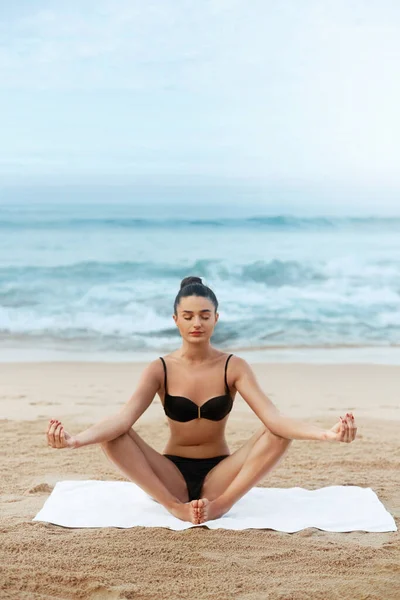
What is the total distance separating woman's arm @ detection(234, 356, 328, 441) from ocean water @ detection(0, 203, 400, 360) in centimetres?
614

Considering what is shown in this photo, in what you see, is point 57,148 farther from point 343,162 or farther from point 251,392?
point 251,392

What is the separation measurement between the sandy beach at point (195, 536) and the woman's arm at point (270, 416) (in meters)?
0.45

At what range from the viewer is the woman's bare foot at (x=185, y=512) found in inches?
153

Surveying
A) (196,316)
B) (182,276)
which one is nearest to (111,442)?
(196,316)

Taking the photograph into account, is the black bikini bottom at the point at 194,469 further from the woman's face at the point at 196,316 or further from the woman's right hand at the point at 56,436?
the woman's right hand at the point at 56,436

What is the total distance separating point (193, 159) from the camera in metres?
18.5

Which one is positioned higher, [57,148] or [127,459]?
[57,148]

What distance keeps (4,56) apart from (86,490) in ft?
47.6

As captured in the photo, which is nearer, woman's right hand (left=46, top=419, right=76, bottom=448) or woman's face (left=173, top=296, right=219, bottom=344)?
woman's right hand (left=46, top=419, right=76, bottom=448)

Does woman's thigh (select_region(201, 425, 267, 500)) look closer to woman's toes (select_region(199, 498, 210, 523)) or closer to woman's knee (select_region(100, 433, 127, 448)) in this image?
woman's toes (select_region(199, 498, 210, 523))

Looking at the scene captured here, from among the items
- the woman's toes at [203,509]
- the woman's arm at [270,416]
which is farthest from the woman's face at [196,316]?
the woman's toes at [203,509]

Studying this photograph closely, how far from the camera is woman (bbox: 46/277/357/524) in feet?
12.9

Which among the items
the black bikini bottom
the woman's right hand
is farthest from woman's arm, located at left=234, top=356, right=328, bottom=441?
the woman's right hand

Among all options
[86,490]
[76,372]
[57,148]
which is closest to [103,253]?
[57,148]
